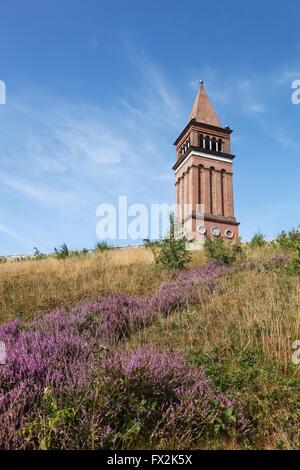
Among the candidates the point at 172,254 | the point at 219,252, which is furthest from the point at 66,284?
the point at 219,252

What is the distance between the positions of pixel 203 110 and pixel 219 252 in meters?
34.6

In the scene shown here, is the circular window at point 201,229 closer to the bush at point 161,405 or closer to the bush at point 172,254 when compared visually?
the bush at point 172,254

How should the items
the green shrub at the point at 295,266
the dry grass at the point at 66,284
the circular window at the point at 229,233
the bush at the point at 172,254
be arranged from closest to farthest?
the dry grass at the point at 66,284
the green shrub at the point at 295,266
the bush at the point at 172,254
the circular window at the point at 229,233

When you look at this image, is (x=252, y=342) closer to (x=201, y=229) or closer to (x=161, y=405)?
(x=161, y=405)

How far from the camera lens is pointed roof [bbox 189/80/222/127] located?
4062 cm

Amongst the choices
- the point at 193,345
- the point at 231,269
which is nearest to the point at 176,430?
the point at 193,345

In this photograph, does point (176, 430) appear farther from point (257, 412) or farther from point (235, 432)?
point (257, 412)

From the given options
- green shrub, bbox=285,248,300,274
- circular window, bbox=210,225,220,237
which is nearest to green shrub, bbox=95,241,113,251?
→ green shrub, bbox=285,248,300,274

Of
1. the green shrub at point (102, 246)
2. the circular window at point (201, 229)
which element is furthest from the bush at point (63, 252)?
the circular window at point (201, 229)

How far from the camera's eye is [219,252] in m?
11.0

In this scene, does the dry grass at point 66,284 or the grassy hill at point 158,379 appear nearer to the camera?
the grassy hill at point 158,379

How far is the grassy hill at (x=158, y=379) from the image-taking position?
2395 millimetres

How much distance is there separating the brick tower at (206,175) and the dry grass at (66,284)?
24126 millimetres

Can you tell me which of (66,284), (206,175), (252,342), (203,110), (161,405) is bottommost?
(161,405)
